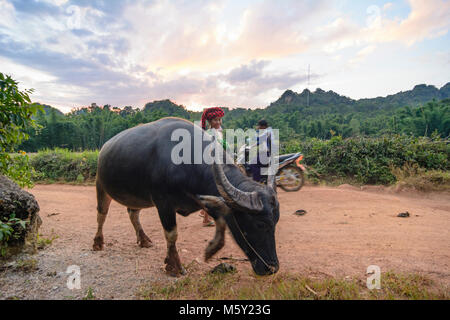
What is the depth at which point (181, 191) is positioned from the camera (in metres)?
3.21

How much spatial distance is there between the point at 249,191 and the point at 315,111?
188 feet

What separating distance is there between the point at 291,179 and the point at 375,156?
367cm

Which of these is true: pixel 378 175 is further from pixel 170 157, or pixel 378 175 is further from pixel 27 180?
pixel 27 180

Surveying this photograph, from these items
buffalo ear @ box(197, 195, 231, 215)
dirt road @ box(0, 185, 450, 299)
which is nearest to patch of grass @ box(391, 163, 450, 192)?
dirt road @ box(0, 185, 450, 299)

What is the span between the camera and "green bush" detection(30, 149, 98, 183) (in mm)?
13000

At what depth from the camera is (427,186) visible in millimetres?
8211

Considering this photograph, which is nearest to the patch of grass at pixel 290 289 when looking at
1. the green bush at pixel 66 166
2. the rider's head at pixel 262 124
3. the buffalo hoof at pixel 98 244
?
the buffalo hoof at pixel 98 244

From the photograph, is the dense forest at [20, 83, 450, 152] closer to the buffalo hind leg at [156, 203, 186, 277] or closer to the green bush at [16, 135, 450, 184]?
the green bush at [16, 135, 450, 184]

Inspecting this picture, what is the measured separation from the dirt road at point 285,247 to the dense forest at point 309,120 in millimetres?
9028

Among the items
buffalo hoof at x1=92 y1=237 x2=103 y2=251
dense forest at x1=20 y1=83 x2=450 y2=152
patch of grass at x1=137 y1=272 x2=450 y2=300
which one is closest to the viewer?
patch of grass at x1=137 y1=272 x2=450 y2=300

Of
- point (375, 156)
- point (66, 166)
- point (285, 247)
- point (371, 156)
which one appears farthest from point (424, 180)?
point (66, 166)

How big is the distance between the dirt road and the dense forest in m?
9.03
